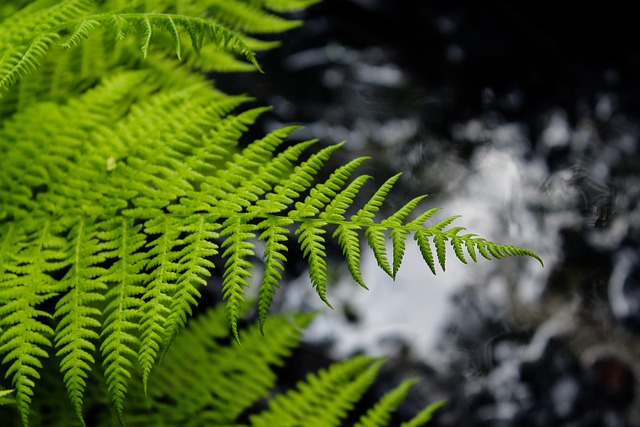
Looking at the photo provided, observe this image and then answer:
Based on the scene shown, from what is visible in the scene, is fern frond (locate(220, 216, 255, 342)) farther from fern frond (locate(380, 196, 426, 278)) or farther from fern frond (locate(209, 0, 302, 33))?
fern frond (locate(209, 0, 302, 33))

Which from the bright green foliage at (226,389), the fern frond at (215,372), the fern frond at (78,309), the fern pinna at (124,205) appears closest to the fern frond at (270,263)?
the fern pinna at (124,205)

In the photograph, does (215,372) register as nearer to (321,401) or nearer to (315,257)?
(321,401)

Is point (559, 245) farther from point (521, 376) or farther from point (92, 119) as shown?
point (92, 119)

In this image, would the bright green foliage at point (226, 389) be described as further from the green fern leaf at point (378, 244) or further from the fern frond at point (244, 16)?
the fern frond at point (244, 16)

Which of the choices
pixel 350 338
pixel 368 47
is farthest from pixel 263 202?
pixel 368 47

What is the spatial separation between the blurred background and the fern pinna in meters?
1.83

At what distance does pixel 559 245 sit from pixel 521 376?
32.2 inches

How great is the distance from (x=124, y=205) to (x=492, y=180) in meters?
2.70

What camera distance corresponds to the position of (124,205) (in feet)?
4.33

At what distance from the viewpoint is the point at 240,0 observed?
6.24 feet

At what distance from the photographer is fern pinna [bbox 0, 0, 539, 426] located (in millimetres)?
1104

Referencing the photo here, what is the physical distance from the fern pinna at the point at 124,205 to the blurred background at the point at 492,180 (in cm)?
183

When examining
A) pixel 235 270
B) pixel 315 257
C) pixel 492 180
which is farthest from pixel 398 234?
pixel 492 180

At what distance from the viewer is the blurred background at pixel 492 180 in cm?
309
